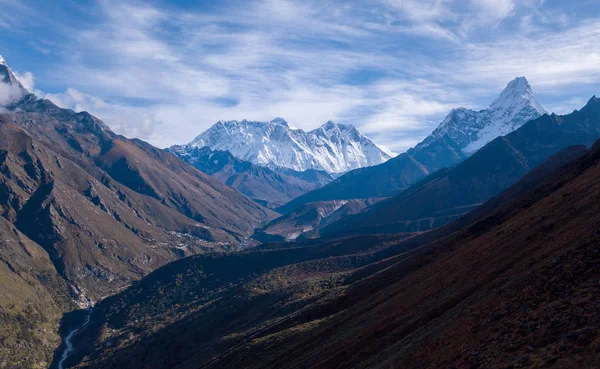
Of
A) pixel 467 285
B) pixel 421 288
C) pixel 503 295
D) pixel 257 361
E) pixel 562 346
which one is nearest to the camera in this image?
pixel 562 346

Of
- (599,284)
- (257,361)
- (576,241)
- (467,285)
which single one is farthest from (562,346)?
(257,361)

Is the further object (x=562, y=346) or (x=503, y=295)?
(x=503, y=295)

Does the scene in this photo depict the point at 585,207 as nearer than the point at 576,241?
No

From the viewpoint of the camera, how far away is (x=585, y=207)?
84062 mm

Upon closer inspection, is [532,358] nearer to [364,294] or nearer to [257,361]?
[257,361]

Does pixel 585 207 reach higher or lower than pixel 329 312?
higher

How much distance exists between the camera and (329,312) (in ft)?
479

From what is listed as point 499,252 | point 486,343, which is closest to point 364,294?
point 499,252

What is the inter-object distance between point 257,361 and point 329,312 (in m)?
31.5

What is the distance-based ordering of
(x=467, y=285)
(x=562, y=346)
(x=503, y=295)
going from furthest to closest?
(x=467, y=285), (x=503, y=295), (x=562, y=346)

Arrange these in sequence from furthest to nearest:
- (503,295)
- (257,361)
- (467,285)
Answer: (257,361)
(467,285)
(503,295)

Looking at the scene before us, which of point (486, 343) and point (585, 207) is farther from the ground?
point (585, 207)

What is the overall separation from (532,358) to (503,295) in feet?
74.7

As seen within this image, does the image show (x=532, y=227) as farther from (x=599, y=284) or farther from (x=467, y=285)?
Answer: (x=599, y=284)
